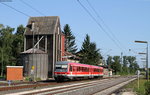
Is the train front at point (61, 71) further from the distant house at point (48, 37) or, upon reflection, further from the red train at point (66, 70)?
the distant house at point (48, 37)

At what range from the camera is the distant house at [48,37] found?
6275cm

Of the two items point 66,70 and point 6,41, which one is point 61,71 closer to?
point 66,70

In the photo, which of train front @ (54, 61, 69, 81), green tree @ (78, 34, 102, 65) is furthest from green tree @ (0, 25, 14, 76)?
train front @ (54, 61, 69, 81)

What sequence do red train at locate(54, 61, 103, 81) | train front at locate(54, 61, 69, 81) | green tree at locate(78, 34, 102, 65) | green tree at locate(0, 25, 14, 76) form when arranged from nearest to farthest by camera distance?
1. train front at locate(54, 61, 69, 81)
2. red train at locate(54, 61, 103, 81)
3. green tree at locate(0, 25, 14, 76)
4. green tree at locate(78, 34, 102, 65)

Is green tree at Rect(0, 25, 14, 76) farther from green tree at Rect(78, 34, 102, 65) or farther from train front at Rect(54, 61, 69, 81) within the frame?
train front at Rect(54, 61, 69, 81)

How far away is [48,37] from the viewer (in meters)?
63.9

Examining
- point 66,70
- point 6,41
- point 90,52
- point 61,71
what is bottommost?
point 61,71

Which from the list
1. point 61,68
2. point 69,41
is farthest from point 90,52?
point 61,68

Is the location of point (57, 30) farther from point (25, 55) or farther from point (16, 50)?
point (16, 50)

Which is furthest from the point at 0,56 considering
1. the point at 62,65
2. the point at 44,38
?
the point at 62,65

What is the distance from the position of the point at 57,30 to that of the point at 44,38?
386 centimetres

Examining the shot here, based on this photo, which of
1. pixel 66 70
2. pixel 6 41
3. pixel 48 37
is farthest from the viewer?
pixel 6 41

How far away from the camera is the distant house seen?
206ft

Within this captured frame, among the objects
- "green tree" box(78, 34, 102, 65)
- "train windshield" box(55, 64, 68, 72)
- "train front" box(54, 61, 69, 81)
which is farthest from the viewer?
"green tree" box(78, 34, 102, 65)
